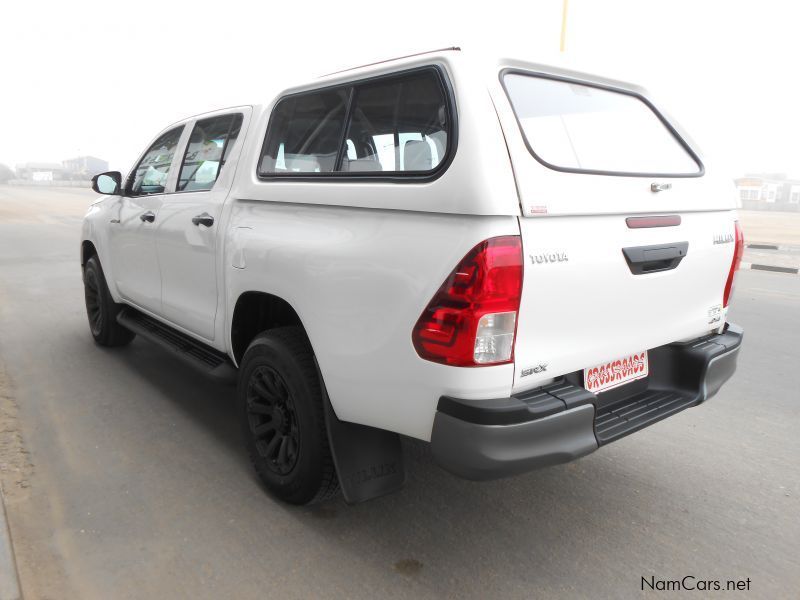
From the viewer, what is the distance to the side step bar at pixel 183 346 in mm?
3553

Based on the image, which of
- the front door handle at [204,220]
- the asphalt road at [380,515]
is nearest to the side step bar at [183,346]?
the asphalt road at [380,515]

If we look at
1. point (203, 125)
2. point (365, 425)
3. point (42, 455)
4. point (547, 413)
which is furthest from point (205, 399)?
point (547, 413)

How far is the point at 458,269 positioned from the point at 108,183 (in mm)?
3683

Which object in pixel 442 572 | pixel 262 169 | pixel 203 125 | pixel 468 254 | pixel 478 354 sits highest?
pixel 203 125

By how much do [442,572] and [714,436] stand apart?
216 cm

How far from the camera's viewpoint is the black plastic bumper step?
Answer: 8.18 feet

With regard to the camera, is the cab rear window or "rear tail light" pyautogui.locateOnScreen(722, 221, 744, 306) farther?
"rear tail light" pyautogui.locateOnScreen(722, 221, 744, 306)

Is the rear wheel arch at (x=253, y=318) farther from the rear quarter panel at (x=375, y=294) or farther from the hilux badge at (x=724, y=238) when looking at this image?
the hilux badge at (x=724, y=238)

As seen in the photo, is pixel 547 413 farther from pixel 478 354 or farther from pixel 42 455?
pixel 42 455

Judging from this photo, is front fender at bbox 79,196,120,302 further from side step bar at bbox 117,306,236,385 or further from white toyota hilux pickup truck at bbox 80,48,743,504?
white toyota hilux pickup truck at bbox 80,48,743,504

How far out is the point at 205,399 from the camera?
4387 millimetres

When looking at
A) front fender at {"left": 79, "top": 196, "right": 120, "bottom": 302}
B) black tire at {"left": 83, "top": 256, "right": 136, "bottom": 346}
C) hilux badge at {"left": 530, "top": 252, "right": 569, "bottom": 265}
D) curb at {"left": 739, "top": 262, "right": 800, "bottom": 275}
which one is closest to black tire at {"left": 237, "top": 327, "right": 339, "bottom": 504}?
hilux badge at {"left": 530, "top": 252, "right": 569, "bottom": 265}

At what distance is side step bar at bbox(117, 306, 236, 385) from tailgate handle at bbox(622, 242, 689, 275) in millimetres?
2160

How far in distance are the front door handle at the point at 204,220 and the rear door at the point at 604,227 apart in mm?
1765
